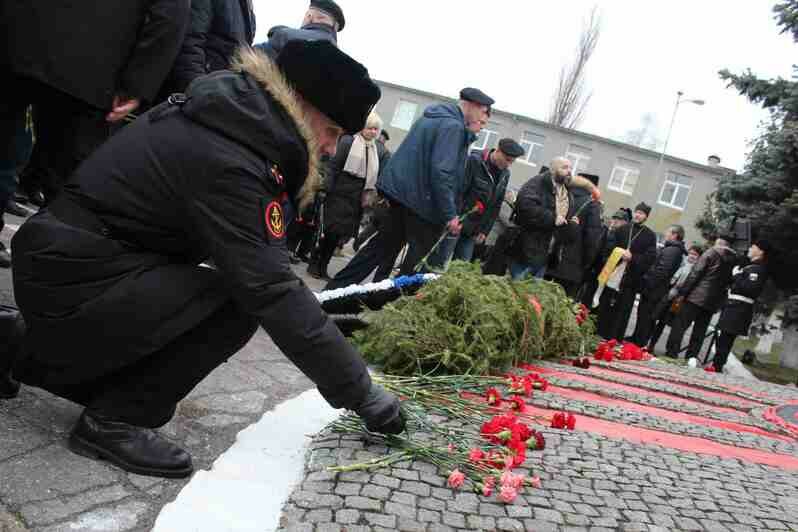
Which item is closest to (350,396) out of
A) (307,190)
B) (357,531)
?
(357,531)

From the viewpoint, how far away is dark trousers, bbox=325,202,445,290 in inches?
222

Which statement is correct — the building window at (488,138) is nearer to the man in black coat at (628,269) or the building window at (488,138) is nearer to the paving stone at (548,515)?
the man in black coat at (628,269)

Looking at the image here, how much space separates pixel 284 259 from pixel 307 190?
11.7 inches

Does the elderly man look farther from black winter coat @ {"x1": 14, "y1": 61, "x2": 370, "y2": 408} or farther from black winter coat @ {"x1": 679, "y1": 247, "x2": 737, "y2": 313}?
black winter coat @ {"x1": 14, "y1": 61, "x2": 370, "y2": 408}

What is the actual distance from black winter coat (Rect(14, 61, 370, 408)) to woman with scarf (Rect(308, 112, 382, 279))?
5.36 m

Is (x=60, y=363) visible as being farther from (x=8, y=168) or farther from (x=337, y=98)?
(x=8, y=168)

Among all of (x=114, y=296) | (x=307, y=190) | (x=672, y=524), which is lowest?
(x=672, y=524)

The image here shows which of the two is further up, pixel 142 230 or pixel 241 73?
pixel 241 73

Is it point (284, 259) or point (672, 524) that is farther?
point (672, 524)

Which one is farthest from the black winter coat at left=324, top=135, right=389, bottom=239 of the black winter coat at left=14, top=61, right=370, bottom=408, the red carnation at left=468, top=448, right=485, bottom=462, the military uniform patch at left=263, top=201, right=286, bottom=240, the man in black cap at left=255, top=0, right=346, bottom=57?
the military uniform patch at left=263, top=201, right=286, bottom=240

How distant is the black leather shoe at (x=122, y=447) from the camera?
7.54ft

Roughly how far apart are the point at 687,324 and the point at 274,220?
8548mm

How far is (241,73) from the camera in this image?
2.27 metres

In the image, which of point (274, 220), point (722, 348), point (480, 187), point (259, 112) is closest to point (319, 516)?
point (274, 220)
